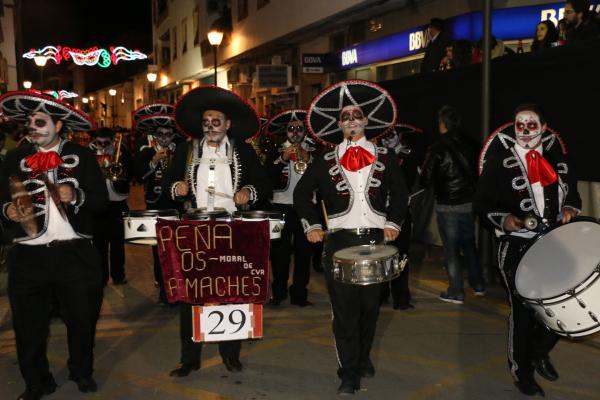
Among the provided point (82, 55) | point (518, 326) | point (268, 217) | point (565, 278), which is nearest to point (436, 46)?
point (268, 217)

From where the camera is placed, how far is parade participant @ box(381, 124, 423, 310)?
7996 millimetres

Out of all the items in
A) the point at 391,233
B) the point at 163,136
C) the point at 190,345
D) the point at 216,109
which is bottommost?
the point at 190,345

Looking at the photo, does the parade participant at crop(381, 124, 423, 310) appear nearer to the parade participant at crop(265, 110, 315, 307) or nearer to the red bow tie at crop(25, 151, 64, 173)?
the parade participant at crop(265, 110, 315, 307)

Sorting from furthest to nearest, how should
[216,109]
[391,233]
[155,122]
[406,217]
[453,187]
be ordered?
[155,122] → [453,187] → [406,217] → [216,109] → [391,233]

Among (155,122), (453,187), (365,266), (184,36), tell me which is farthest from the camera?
(184,36)

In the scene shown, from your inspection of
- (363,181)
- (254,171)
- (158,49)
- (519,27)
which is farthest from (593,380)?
(158,49)

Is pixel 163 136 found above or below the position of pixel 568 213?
above

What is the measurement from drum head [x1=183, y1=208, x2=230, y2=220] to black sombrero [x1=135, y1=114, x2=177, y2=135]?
3.39 meters

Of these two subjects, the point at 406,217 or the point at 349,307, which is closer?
the point at 349,307

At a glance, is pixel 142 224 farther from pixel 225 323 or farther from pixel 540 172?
pixel 540 172

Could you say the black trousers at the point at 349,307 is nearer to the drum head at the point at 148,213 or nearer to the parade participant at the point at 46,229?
the drum head at the point at 148,213

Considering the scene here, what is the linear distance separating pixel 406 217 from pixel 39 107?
403cm

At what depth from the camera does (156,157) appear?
891cm

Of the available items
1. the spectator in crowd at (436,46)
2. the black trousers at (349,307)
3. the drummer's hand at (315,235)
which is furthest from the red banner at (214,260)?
the spectator in crowd at (436,46)
